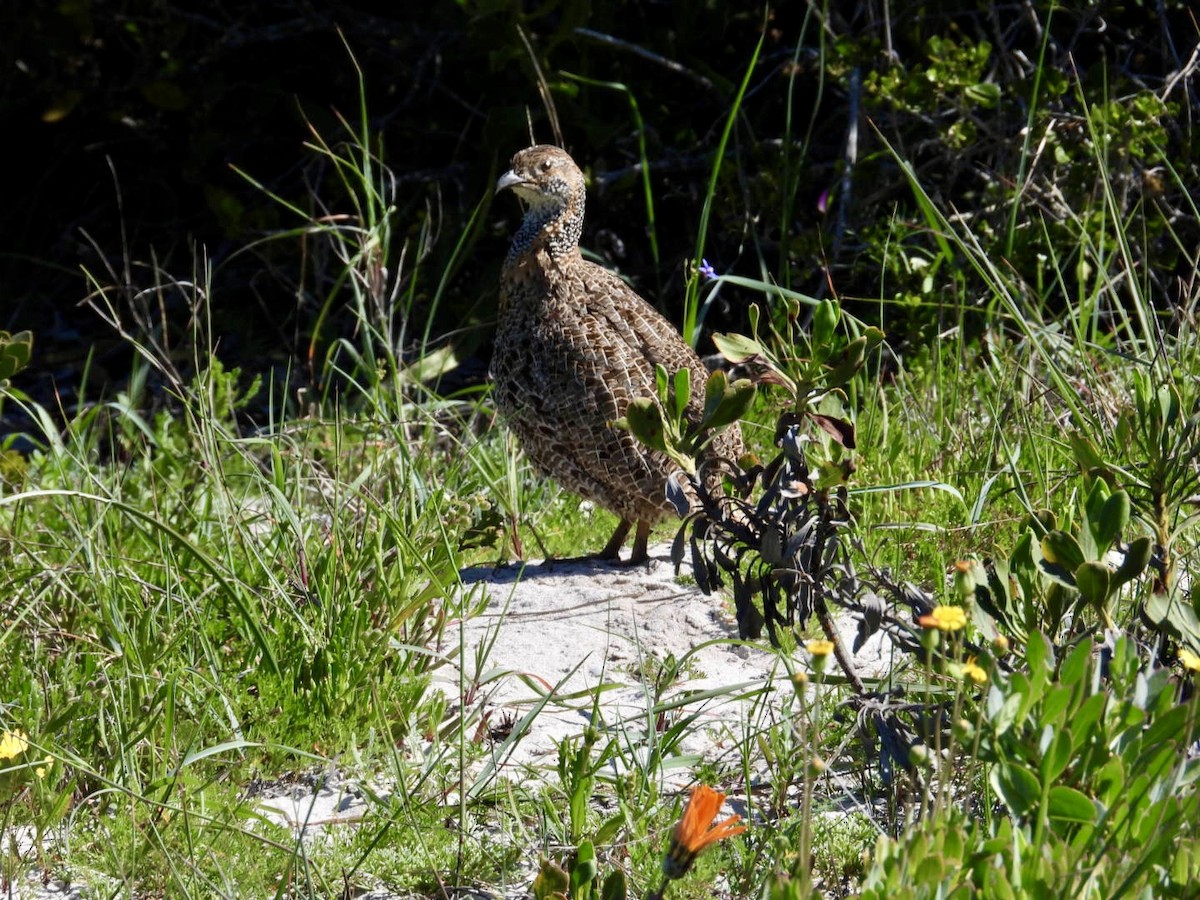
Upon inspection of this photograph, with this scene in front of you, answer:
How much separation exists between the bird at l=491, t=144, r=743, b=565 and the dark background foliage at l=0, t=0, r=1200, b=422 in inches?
24.3

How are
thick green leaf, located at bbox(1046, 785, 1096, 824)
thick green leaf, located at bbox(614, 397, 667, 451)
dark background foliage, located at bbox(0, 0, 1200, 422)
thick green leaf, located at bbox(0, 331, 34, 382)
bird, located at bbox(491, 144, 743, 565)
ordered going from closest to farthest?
thick green leaf, located at bbox(1046, 785, 1096, 824), thick green leaf, located at bbox(614, 397, 667, 451), thick green leaf, located at bbox(0, 331, 34, 382), bird, located at bbox(491, 144, 743, 565), dark background foliage, located at bbox(0, 0, 1200, 422)

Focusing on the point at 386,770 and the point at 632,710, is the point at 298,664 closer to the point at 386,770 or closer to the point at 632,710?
the point at 386,770

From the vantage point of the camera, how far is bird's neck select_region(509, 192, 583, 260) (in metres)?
4.85

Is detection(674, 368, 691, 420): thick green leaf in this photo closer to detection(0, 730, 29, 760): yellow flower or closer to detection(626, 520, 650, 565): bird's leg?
detection(0, 730, 29, 760): yellow flower

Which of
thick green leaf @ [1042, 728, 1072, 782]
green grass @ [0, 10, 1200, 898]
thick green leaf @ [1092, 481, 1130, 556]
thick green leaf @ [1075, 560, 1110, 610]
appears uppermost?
thick green leaf @ [1092, 481, 1130, 556]

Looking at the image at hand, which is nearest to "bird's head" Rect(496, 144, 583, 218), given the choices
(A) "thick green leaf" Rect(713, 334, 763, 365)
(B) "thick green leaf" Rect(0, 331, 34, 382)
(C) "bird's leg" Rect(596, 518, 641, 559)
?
(C) "bird's leg" Rect(596, 518, 641, 559)

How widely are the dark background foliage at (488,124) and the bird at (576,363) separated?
2.02ft

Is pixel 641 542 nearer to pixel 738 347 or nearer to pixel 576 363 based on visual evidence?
pixel 576 363

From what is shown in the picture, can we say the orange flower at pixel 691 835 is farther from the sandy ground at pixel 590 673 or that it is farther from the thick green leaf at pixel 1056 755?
the sandy ground at pixel 590 673

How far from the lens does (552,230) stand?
486 cm

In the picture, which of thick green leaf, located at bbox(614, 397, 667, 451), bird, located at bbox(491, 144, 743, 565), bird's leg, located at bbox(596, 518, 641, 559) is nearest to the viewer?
thick green leaf, located at bbox(614, 397, 667, 451)

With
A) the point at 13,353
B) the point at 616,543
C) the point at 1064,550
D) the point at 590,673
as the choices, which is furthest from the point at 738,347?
the point at 616,543

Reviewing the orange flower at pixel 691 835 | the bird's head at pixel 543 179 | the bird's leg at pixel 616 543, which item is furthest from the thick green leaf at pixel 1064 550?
the bird's head at pixel 543 179

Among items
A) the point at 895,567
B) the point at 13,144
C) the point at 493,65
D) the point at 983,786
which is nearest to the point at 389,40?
the point at 493,65
